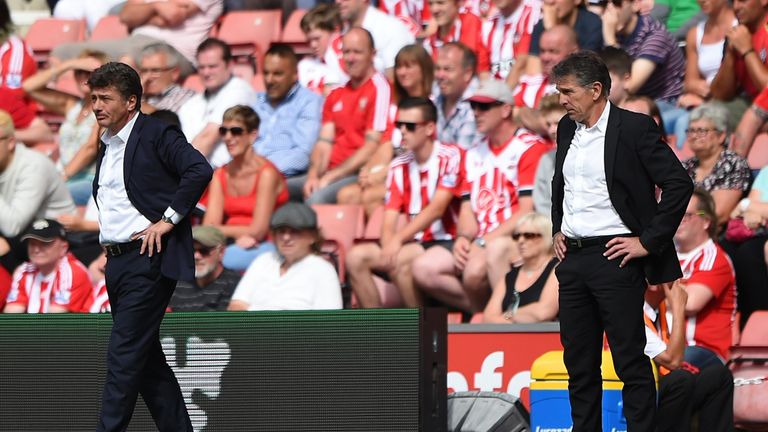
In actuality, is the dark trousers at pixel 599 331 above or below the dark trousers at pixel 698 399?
above

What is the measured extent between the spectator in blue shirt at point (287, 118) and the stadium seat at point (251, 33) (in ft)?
3.28

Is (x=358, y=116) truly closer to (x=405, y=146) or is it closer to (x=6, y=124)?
(x=405, y=146)

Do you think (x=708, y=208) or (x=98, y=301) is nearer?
(x=708, y=208)

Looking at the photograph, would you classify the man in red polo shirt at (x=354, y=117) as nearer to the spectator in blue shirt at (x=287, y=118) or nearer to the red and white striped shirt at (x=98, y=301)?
the spectator in blue shirt at (x=287, y=118)

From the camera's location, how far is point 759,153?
8781 mm

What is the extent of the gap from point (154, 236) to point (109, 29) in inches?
274

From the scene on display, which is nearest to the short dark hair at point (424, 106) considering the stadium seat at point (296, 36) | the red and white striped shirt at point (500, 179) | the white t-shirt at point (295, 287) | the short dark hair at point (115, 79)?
the red and white striped shirt at point (500, 179)

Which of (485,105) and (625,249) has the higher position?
(485,105)

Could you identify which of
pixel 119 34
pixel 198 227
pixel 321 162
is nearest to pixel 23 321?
pixel 198 227

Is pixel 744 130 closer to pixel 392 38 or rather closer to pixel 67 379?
pixel 392 38

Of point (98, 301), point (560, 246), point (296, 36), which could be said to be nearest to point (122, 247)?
point (560, 246)

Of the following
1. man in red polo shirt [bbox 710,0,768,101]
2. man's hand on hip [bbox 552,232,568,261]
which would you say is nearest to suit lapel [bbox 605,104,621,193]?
man's hand on hip [bbox 552,232,568,261]

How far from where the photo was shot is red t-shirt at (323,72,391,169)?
1026 cm

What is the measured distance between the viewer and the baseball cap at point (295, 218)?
8.70m
